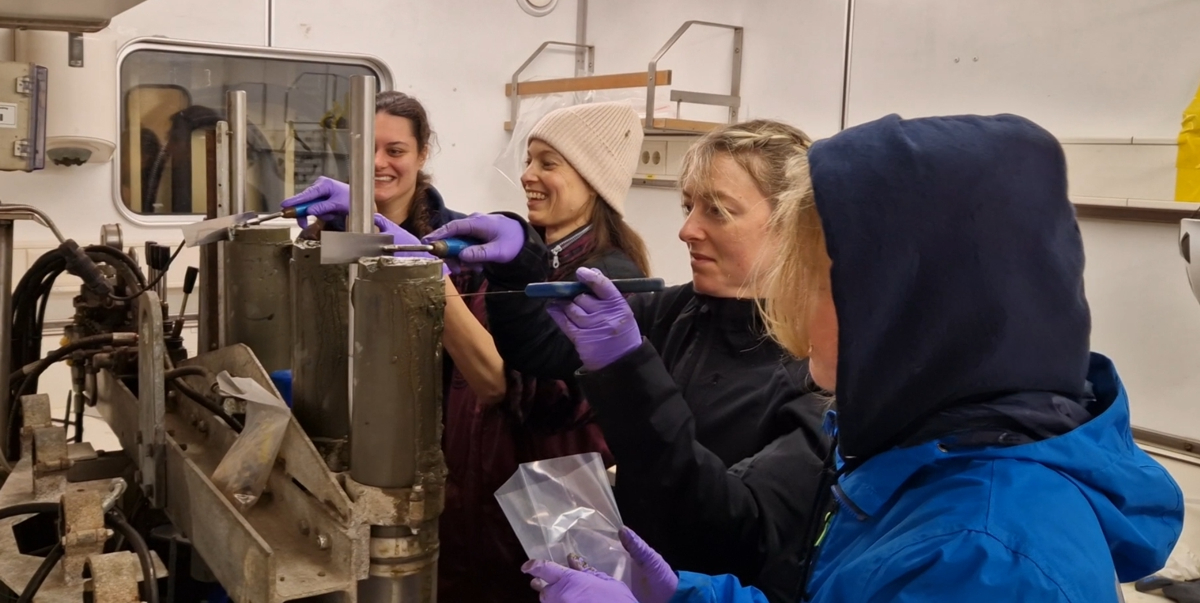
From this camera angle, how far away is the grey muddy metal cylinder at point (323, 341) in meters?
0.94

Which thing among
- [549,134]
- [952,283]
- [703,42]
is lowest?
[952,283]

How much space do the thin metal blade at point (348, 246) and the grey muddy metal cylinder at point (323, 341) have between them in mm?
112

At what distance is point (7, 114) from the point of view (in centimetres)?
150

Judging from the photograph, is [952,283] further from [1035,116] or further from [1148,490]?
[1035,116]

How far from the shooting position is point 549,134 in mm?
1632

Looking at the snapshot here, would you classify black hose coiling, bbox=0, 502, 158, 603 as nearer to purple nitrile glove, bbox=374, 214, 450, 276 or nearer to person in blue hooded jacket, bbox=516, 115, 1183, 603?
purple nitrile glove, bbox=374, 214, 450, 276

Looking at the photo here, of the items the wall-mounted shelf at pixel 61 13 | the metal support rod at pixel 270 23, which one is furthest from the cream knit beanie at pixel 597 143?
the metal support rod at pixel 270 23

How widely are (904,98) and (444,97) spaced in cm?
178

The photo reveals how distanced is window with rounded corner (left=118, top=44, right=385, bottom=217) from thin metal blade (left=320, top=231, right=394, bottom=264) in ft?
7.65

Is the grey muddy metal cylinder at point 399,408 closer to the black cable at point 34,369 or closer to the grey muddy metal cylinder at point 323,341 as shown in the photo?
the grey muddy metal cylinder at point 323,341

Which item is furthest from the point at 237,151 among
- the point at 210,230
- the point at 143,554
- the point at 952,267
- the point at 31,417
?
the point at 952,267

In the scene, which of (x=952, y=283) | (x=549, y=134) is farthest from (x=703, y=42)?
(x=952, y=283)

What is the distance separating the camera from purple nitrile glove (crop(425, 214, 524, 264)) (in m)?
1.22

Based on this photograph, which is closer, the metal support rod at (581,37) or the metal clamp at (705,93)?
the metal clamp at (705,93)
